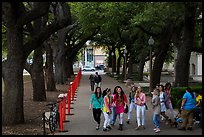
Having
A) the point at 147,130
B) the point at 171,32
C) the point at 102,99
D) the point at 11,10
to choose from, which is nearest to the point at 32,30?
the point at 11,10

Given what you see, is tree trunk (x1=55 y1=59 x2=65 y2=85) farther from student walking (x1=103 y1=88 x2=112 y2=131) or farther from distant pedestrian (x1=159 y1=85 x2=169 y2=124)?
student walking (x1=103 y1=88 x2=112 y2=131)

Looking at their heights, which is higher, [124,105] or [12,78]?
[12,78]

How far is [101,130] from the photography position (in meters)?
12.8

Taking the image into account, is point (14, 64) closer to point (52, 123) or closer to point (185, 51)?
point (52, 123)

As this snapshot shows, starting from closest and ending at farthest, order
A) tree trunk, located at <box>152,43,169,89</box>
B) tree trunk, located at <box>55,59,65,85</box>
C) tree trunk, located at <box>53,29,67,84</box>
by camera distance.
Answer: tree trunk, located at <box>152,43,169,89</box> → tree trunk, located at <box>53,29,67,84</box> → tree trunk, located at <box>55,59,65,85</box>

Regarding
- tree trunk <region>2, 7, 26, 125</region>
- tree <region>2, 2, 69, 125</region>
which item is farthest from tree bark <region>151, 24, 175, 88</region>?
tree trunk <region>2, 7, 26, 125</region>

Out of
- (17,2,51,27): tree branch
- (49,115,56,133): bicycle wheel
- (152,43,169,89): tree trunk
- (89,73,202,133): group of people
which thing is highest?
(17,2,51,27): tree branch

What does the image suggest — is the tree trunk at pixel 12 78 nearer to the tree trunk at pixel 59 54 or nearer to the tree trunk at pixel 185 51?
the tree trunk at pixel 185 51

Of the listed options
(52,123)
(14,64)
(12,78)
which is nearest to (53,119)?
(52,123)

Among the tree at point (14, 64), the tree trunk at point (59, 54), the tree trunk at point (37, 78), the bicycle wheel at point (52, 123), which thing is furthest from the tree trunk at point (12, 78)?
the tree trunk at point (59, 54)

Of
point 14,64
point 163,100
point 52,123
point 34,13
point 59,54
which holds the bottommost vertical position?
point 52,123

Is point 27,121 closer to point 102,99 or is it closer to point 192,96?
point 102,99

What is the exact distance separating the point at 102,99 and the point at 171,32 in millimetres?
12966

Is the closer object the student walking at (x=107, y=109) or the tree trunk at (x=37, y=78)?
the student walking at (x=107, y=109)
